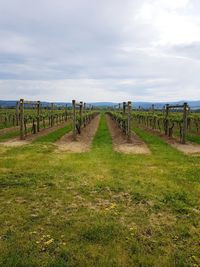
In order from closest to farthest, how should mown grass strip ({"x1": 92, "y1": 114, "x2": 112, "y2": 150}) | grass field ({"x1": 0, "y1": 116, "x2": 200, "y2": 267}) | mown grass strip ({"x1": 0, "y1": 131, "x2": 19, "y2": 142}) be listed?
grass field ({"x1": 0, "y1": 116, "x2": 200, "y2": 267})
mown grass strip ({"x1": 92, "y1": 114, "x2": 112, "y2": 150})
mown grass strip ({"x1": 0, "y1": 131, "x2": 19, "y2": 142})

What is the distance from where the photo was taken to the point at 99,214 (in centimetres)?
591

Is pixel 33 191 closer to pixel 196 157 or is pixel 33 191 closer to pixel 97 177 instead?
pixel 97 177

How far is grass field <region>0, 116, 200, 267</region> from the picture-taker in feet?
14.4

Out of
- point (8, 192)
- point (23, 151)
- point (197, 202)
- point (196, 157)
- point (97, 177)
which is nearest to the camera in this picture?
point (197, 202)

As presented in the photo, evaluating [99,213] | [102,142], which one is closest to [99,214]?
[99,213]

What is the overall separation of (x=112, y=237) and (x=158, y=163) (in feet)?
21.2

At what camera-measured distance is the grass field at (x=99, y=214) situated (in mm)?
4391

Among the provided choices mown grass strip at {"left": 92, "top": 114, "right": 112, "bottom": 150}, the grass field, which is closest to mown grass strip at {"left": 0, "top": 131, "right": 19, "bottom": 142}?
mown grass strip at {"left": 92, "top": 114, "right": 112, "bottom": 150}

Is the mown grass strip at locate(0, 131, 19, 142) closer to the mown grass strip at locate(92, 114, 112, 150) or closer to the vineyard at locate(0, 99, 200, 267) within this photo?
the mown grass strip at locate(92, 114, 112, 150)

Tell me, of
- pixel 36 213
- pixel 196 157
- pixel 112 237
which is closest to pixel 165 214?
pixel 112 237

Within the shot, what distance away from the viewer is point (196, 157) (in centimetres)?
1224

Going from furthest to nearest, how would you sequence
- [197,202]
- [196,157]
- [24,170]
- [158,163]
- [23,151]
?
[23,151] → [196,157] → [158,163] → [24,170] → [197,202]

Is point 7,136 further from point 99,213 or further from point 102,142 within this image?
point 99,213

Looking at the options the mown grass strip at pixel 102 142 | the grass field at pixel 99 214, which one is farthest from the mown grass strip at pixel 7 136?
the grass field at pixel 99 214
